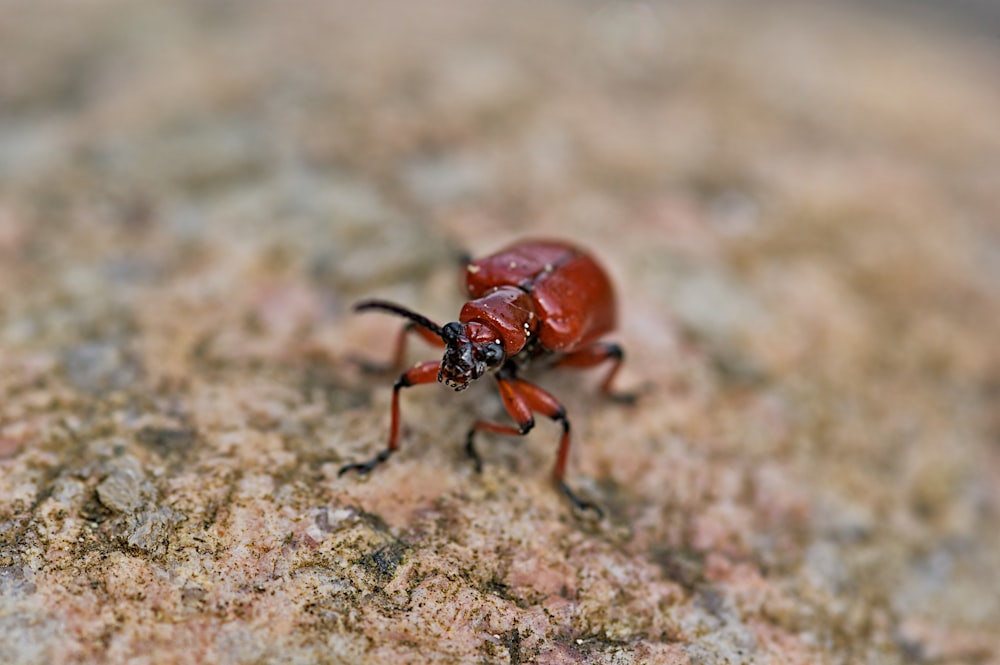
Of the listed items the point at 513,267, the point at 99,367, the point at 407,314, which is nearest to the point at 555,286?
the point at 513,267

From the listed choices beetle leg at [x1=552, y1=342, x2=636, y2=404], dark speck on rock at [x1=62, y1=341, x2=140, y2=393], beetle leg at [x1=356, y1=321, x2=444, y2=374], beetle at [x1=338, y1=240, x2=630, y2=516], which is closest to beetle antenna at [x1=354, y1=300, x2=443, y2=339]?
beetle at [x1=338, y1=240, x2=630, y2=516]

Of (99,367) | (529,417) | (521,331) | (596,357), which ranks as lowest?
(99,367)

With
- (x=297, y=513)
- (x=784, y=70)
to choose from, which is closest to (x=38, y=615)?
(x=297, y=513)

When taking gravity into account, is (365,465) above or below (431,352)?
below

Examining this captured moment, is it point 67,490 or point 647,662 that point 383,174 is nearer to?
point 67,490

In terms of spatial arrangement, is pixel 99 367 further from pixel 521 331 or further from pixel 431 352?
pixel 521 331

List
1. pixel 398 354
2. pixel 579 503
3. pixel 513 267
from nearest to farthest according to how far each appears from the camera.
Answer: pixel 579 503, pixel 513 267, pixel 398 354

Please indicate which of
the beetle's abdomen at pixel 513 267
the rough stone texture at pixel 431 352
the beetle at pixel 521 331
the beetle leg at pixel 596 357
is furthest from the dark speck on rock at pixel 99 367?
the beetle leg at pixel 596 357

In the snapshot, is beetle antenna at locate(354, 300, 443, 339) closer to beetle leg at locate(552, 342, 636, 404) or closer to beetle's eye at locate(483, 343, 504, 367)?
beetle's eye at locate(483, 343, 504, 367)
